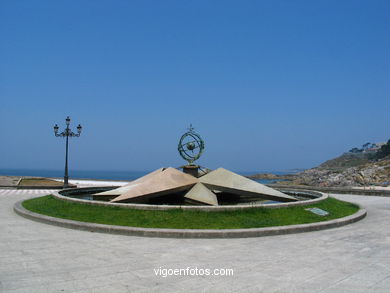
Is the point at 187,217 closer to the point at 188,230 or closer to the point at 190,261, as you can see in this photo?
the point at 188,230

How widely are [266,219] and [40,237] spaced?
5936mm

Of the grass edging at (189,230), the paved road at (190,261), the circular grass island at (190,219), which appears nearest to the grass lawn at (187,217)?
the circular grass island at (190,219)

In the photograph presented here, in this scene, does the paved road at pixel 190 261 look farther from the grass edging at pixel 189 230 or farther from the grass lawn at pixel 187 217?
the grass lawn at pixel 187 217

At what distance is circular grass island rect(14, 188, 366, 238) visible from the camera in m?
8.87

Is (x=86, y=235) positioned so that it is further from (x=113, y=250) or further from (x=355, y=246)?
(x=355, y=246)

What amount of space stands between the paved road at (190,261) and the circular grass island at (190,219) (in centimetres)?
32

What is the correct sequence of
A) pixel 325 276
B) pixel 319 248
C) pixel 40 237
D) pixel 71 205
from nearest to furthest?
pixel 325 276 < pixel 319 248 < pixel 40 237 < pixel 71 205

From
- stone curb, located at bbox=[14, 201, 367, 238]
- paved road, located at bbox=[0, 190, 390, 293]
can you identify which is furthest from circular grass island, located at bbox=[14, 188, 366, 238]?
paved road, located at bbox=[0, 190, 390, 293]

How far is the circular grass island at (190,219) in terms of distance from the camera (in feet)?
29.1

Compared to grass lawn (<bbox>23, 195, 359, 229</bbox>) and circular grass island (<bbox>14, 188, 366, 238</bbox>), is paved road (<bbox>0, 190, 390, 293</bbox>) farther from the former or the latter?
grass lawn (<bbox>23, 195, 359, 229</bbox>)

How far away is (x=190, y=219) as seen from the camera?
9867 millimetres

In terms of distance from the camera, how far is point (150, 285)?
5.23 metres

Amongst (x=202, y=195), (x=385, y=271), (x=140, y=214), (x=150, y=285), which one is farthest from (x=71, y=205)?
(x=385, y=271)

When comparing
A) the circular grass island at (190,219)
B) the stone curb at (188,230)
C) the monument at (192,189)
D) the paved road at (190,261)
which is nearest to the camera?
the paved road at (190,261)
